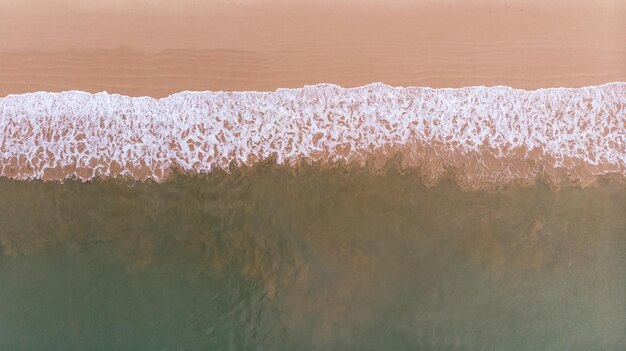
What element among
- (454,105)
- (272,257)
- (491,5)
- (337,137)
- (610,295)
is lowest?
(610,295)

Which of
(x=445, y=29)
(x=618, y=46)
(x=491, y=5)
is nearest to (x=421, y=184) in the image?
(x=445, y=29)

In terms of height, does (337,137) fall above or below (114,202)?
above

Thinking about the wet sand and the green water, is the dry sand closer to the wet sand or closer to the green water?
the wet sand

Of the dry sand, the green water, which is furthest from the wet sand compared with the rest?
the green water

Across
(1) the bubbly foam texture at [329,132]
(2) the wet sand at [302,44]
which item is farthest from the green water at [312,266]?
(2) the wet sand at [302,44]

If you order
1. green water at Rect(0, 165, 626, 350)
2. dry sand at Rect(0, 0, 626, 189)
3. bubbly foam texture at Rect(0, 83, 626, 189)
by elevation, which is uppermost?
dry sand at Rect(0, 0, 626, 189)

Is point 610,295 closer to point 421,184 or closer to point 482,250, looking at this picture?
point 482,250
